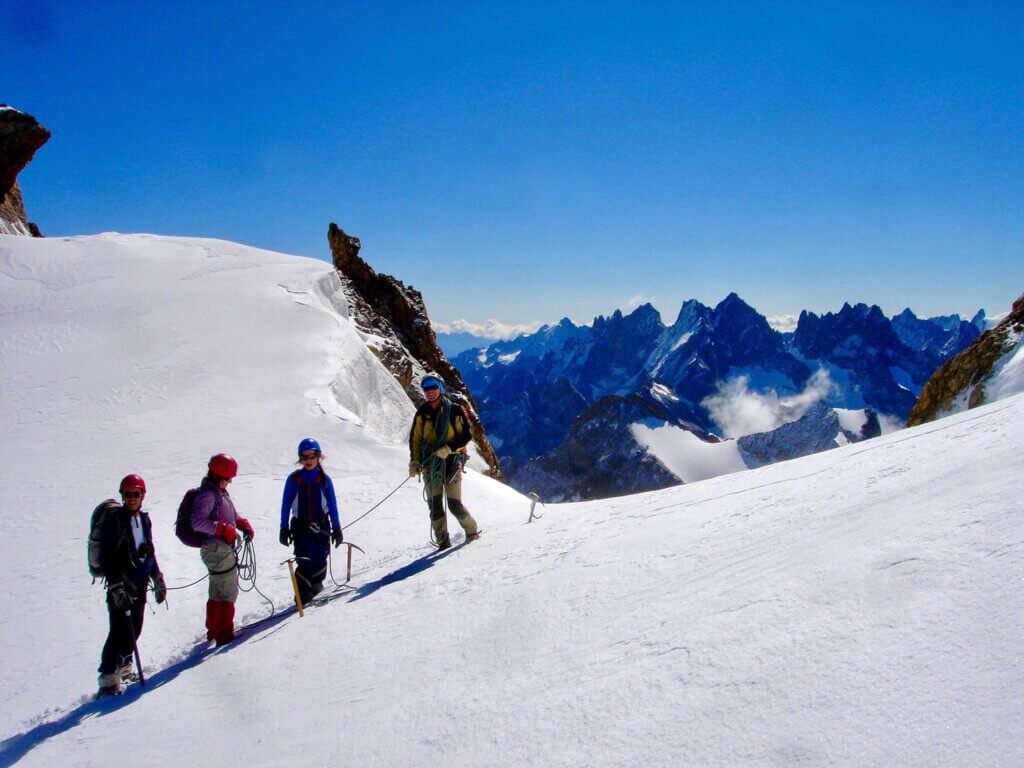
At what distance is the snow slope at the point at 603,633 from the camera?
2.97 m

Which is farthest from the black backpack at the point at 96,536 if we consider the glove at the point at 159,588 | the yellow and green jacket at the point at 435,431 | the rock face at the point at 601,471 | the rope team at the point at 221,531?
the rock face at the point at 601,471

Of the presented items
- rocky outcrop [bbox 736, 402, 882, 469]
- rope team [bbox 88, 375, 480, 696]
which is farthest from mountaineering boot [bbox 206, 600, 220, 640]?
rocky outcrop [bbox 736, 402, 882, 469]

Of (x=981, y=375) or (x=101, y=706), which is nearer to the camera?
(x=101, y=706)

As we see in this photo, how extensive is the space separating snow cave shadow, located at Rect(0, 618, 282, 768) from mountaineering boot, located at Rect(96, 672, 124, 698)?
5 cm

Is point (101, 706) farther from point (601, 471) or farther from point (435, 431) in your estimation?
point (601, 471)

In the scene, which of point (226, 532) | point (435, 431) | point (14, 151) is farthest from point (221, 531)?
point (14, 151)

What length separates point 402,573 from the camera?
8.82 meters

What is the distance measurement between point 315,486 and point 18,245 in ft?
93.9

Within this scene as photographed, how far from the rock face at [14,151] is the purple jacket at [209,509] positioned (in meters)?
45.6

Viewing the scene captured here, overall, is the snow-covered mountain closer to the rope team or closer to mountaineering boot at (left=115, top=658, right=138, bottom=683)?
the rope team

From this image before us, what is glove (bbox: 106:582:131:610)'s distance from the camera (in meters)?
A: 6.66

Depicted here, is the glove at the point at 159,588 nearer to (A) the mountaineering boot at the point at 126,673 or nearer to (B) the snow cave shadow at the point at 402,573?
(A) the mountaineering boot at the point at 126,673

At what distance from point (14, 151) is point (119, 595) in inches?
1974

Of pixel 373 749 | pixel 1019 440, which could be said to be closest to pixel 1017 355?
pixel 1019 440
